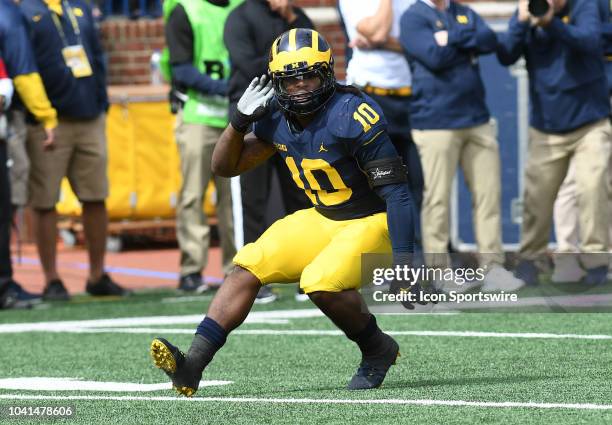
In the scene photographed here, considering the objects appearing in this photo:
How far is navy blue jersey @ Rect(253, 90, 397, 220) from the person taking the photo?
6.72 m

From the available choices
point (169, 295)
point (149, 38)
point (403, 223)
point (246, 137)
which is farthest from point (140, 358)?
point (149, 38)

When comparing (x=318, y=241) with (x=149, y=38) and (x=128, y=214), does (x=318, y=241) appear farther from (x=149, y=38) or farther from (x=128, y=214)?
(x=149, y=38)

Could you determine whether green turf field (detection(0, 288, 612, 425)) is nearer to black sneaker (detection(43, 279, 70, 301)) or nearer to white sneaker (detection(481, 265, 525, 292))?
white sneaker (detection(481, 265, 525, 292))

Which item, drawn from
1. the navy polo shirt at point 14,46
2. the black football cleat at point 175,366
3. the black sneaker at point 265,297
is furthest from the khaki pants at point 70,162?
the black football cleat at point 175,366

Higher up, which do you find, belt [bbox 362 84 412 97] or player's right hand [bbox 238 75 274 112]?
player's right hand [bbox 238 75 274 112]

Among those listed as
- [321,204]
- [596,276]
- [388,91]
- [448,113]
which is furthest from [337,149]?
[448,113]

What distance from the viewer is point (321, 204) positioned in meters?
6.96

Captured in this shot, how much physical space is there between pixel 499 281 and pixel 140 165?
796cm

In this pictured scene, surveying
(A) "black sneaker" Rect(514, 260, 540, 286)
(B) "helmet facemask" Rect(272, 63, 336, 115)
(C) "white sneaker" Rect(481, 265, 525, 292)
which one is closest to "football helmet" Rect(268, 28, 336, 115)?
(B) "helmet facemask" Rect(272, 63, 336, 115)

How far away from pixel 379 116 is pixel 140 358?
7.14ft

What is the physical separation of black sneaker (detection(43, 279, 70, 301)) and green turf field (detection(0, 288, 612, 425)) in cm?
52

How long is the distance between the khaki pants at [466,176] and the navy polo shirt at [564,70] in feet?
1.47

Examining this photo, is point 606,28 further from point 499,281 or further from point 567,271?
point 499,281

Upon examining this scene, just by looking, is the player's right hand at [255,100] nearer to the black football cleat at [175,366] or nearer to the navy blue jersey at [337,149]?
the navy blue jersey at [337,149]
